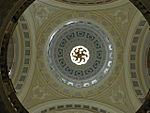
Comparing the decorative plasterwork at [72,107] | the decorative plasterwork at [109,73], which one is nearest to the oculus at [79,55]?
the decorative plasterwork at [109,73]

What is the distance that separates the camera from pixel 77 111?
923 inches

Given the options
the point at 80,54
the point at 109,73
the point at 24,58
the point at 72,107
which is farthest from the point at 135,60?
the point at 24,58

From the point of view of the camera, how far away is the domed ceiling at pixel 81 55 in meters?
21.4

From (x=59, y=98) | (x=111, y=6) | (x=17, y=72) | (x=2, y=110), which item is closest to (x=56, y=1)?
(x=111, y=6)

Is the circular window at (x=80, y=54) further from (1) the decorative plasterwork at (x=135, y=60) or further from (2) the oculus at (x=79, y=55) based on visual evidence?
(1) the decorative plasterwork at (x=135, y=60)

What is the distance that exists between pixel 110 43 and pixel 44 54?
168 inches

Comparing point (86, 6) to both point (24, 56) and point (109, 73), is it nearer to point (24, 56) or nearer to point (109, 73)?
point (109, 73)

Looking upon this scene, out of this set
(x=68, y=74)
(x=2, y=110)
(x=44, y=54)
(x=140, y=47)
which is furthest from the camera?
(x=68, y=74)

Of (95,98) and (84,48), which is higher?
(84,48)

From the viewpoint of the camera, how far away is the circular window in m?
23.5

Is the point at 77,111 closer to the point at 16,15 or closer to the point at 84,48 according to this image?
the point at 84,48

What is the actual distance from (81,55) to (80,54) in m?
0.16

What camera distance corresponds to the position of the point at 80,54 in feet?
80.3

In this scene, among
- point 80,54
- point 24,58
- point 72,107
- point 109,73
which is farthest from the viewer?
point 80,54
